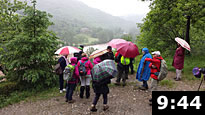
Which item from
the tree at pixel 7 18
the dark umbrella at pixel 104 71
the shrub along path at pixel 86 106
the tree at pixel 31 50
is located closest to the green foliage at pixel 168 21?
the shrub along path at pixel 86 106

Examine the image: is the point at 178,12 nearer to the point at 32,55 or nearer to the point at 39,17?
the point at 39,17

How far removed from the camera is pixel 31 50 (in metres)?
6.36

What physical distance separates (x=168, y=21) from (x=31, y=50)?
8492mm

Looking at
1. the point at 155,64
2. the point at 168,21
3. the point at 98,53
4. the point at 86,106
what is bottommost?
the point at 86,106

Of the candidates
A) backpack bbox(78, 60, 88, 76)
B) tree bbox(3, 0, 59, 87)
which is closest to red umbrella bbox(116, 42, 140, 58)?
backpack bbox(78, 60, 88, 76)

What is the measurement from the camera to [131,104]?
204 inches

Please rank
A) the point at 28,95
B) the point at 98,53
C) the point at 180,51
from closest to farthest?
the point at 98,53 → the point at 28,95 → the point at 180,51

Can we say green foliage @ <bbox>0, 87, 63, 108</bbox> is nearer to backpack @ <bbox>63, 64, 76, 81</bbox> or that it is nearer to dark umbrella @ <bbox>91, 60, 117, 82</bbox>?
backpack @ <bbox>63, 64, 76, 81</bbox>

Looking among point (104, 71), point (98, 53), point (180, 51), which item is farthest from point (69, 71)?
point (180, 51)

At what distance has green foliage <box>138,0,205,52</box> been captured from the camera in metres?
8.27

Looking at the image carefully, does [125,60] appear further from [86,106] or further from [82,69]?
[86,106]

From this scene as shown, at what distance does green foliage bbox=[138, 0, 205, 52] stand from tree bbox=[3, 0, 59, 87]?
23.0 ft

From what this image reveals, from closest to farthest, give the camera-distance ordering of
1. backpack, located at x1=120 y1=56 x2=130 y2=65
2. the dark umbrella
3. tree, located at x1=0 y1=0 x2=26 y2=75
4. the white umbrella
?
the dark umbrella < the white umbrella < backpack, located at x1=120 y1=56 x2=130 y2=65 < tree, located at x1=0 y1=0 x2=26 y2=75

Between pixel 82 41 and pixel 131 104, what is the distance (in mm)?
97288
